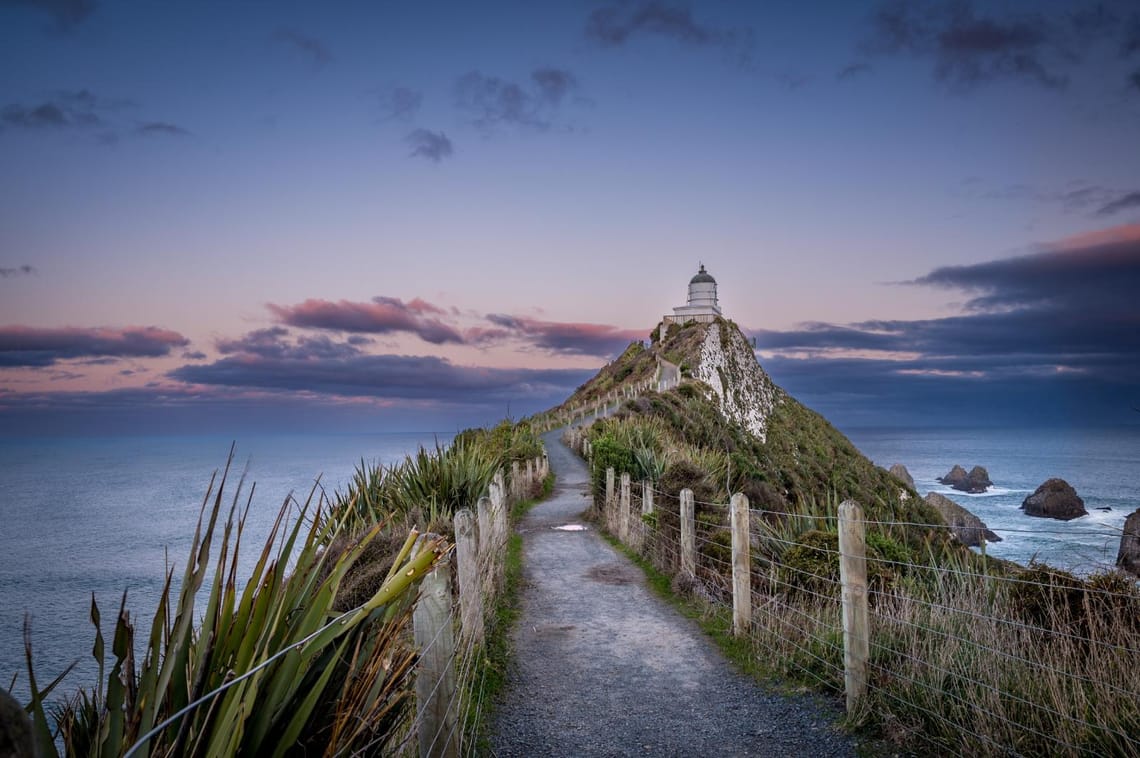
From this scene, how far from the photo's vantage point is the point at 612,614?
9289mm

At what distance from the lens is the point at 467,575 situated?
21.2 feet

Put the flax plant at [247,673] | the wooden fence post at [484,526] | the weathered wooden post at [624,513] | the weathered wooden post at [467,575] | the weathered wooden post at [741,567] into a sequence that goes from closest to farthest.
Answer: the flax plant at [247,673] → the weathered wooden post at [467,575] → the weathered wooden post at [741,567] → the wooden fence post at [484,526] → the weathered wooden post at [624,513]

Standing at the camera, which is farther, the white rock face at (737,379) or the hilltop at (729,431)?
the white rock face at (737,379)

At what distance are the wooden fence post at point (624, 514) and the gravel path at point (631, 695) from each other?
13.3ft

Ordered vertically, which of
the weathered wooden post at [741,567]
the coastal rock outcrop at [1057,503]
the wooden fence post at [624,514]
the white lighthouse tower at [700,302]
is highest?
the white lighthouse tower at [700,302]

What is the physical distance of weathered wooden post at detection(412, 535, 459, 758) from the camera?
3.64 meters

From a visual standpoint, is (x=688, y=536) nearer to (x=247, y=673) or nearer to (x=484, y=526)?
(x=484, y=526)

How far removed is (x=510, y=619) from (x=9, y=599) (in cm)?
3556

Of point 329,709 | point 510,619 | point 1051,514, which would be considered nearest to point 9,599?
point 510,619

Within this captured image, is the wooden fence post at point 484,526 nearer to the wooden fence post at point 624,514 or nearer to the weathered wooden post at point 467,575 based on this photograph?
the weathered wooden post at point 467,575

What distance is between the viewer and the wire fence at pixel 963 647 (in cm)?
429

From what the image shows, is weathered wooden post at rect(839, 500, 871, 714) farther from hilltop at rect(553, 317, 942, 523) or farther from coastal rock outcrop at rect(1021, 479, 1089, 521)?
coastal rock outcrop at rect(1021, 479, 1089, 521)

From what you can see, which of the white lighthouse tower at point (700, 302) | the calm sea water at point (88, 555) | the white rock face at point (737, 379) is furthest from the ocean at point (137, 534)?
the white lighthouse tower at point (700, 302)

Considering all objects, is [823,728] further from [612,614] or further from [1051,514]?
[1051,514]
